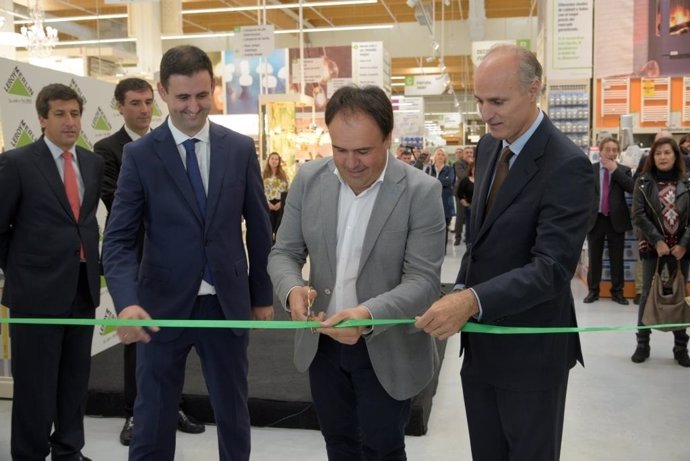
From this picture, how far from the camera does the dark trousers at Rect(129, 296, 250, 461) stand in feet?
8.96

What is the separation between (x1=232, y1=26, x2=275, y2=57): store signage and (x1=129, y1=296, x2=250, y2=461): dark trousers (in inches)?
450

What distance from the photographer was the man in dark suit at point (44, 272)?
3334mm

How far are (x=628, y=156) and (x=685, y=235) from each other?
10.5 feet

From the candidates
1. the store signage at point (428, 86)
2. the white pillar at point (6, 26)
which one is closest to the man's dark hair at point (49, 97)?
the white pillar at point (6, 26)

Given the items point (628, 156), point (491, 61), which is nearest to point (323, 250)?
point (491, 61)

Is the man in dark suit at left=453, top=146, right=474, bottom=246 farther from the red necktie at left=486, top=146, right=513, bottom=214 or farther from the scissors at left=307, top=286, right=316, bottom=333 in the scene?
the scissors at left=307, top=286, right=316, bottom=333

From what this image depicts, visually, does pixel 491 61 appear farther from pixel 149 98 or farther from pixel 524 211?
pixel 149 98

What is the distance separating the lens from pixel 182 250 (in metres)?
2.69

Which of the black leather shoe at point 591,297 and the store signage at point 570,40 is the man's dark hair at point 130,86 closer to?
the black leather shoe at point 591,297

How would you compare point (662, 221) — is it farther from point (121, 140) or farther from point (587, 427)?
point (121, 140)

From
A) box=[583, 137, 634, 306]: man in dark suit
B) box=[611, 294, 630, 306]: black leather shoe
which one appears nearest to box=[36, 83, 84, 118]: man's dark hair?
box=[583, 137, 634, 306]: man in dark suit

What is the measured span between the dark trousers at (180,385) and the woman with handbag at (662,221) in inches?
152

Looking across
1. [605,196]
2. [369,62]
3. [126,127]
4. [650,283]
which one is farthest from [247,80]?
[126,127]

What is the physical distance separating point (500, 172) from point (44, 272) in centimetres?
223
